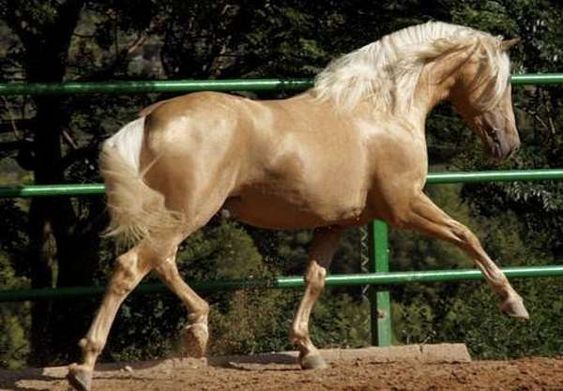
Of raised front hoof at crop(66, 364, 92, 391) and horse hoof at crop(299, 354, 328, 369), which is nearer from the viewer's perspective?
raised front hoof at crop(66, 364, 92, 391)

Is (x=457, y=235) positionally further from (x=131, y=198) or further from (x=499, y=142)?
(x=131, y=198)

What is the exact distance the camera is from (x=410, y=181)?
26.3ft

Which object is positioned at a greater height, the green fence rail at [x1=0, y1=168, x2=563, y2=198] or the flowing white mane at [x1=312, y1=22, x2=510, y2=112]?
the flowing white mane at [x1=312, y1=22, x2=510, y2=112]

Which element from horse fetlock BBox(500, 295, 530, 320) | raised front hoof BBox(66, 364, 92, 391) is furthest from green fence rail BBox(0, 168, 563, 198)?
raised front hoof BBox(66, 364, 92, 391)

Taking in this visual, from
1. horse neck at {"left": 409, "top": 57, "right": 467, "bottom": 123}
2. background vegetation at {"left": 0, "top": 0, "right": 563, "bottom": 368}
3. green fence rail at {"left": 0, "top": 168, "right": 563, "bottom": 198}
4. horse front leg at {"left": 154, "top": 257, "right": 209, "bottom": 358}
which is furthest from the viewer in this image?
background vegetation at {"left": 0, "top": 0, "right": 563, "bottom": 368}

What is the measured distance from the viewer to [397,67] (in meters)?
8.31

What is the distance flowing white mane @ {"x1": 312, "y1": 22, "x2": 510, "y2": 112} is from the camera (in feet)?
26.7

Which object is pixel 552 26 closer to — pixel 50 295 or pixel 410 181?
pixel 410 181

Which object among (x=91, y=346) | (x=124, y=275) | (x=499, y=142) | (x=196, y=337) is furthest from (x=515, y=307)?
(x=91, y=346)

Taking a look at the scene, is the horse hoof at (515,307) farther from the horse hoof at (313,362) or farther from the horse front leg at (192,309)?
the horse front leg at (192,309)

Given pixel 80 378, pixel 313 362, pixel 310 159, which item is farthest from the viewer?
pixel 313 362

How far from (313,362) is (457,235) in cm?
106

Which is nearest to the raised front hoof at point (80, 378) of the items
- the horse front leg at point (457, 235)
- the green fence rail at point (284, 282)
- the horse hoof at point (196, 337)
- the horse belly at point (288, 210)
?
the horse hoof at point (196, 337)

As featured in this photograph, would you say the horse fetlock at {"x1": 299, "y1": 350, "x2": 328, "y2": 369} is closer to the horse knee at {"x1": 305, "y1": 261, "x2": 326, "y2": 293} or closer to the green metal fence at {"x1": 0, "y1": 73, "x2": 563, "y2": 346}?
the horse knee at {"x1": 305, "y1": 261, "x2": 326, "y2": 293}
